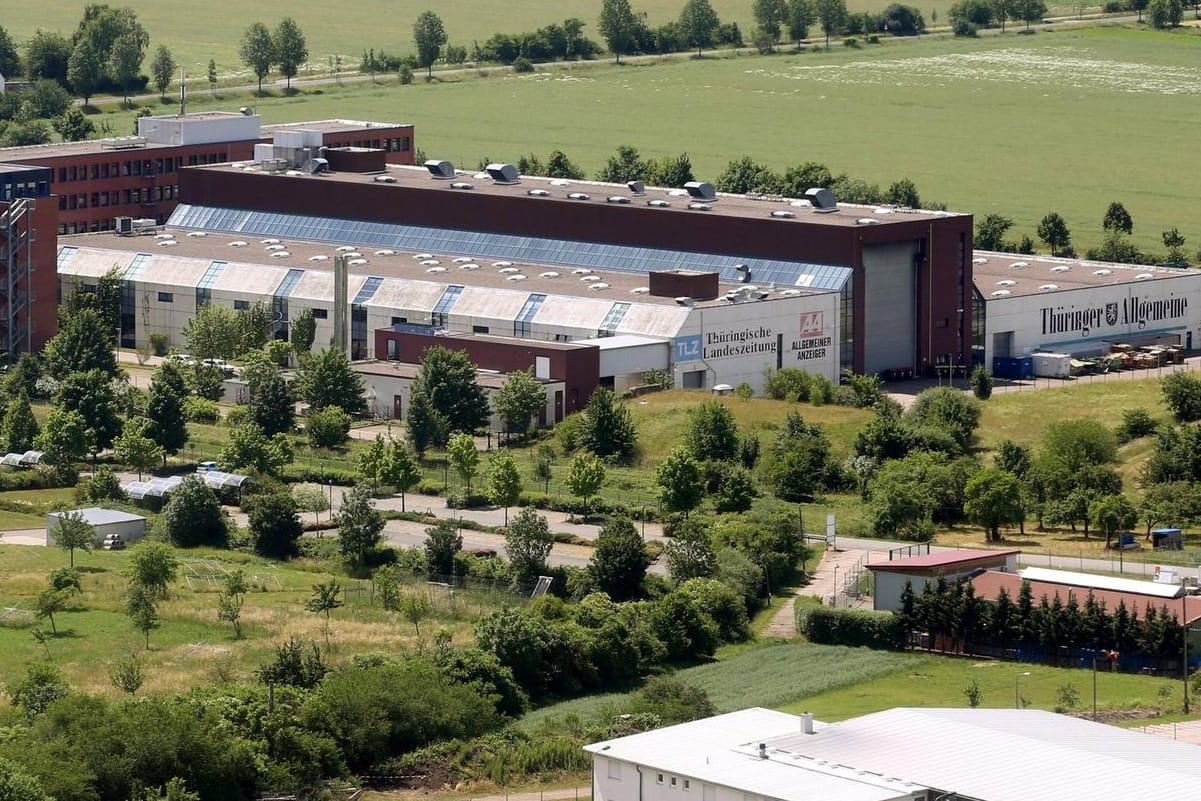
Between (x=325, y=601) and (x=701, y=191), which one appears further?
(x=701, y=191)

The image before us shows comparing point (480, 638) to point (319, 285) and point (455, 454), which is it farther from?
point (319, 285)

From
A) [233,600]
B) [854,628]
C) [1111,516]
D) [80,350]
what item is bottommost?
[854,628]

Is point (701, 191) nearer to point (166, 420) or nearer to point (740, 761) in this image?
point (166, 420)

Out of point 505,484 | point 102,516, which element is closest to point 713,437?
point 505,484

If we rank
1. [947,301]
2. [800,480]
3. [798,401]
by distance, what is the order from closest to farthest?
[800,480] < [798,401] < [947,301]

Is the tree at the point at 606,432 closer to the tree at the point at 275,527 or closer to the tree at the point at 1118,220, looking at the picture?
the tree at the point at 275,527

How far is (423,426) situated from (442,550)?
1967 centimetres

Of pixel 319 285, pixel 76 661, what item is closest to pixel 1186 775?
pixel 76 661

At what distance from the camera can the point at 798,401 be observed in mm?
108750

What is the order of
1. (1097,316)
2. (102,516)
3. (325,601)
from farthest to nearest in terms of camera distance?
(1097,316)
(102,516)
(325,601)

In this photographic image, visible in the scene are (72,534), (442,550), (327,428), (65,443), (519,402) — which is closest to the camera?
(442,550)

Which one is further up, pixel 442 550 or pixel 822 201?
pixel 822 201

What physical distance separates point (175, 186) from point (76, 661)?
271ft

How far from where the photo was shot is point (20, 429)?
329ft
